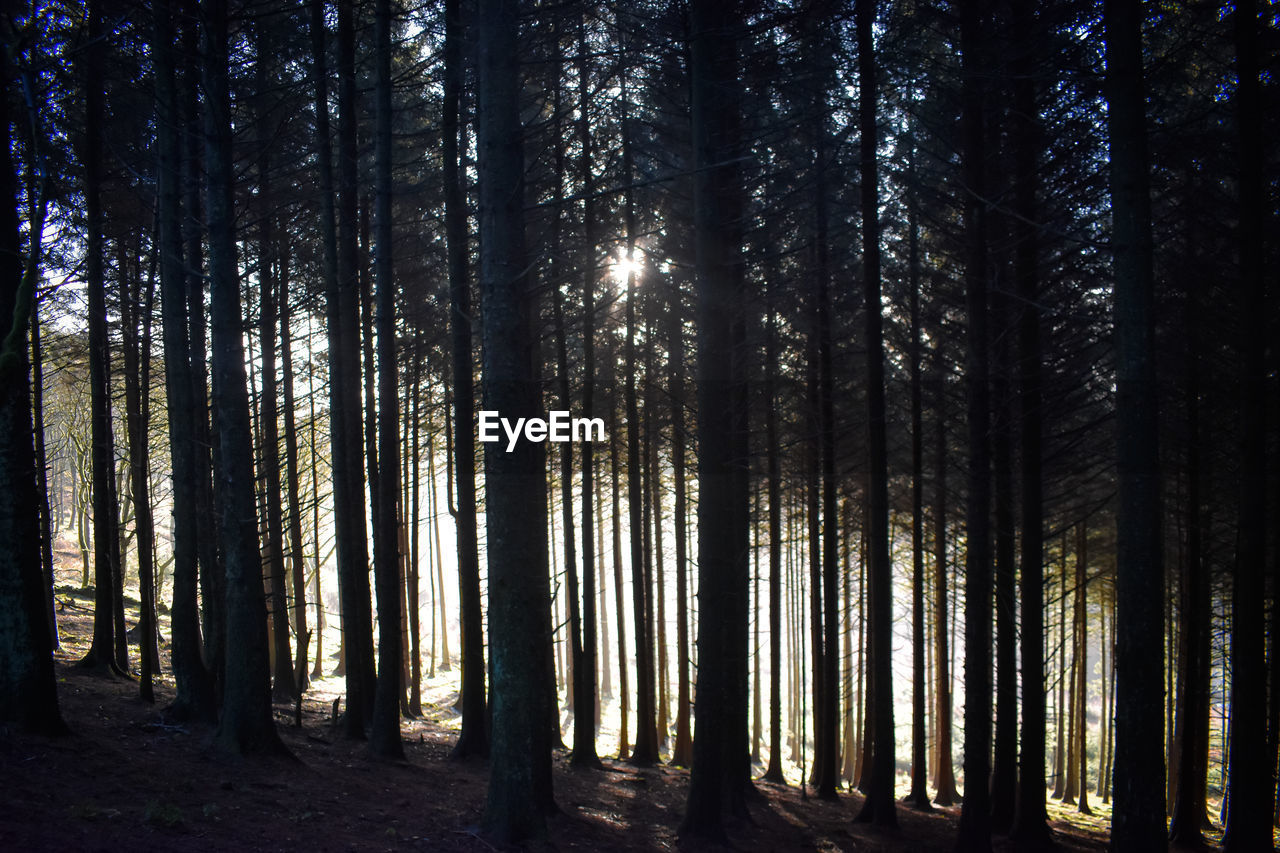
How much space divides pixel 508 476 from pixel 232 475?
3.41 meters

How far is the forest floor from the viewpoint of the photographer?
20.0 ft

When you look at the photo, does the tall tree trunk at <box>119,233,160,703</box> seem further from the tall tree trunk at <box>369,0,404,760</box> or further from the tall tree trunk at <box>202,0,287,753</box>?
the tall tree trunk at <box>369,0,404,760</box>

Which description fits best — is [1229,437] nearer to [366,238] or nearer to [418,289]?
[418,289]

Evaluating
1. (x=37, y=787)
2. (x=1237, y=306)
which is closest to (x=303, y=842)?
(x=37, y=787)

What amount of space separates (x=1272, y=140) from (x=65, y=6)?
51.2 feet

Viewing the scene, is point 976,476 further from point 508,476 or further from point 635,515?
point 635,515

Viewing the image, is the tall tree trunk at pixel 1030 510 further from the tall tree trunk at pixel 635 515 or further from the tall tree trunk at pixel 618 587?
the tall tree trunk at pixel 618 587

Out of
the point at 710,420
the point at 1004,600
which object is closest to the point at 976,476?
the point at 1004,600

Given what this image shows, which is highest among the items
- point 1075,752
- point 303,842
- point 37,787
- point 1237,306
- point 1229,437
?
point 1237,306

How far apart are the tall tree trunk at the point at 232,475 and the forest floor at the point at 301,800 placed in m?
0.42

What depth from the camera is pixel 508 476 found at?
23.9 ft

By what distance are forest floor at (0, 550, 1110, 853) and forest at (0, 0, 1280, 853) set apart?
7 cm

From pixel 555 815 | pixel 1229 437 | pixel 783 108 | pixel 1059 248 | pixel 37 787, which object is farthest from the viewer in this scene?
pixel 783 108

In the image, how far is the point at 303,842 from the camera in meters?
6.57
